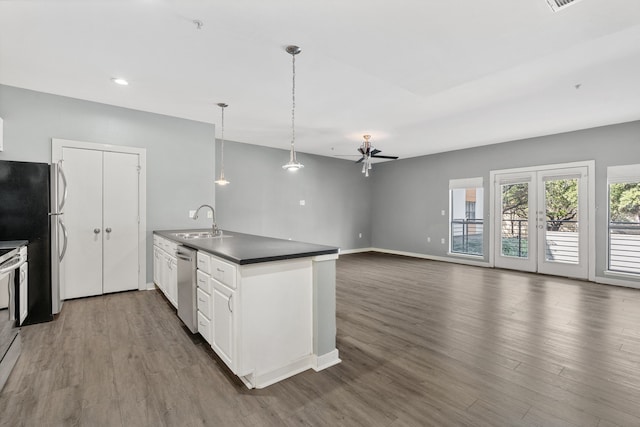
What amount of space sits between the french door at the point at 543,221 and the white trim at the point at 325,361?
5.40 metres

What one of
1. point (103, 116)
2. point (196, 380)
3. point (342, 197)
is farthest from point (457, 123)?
point (103, 116)

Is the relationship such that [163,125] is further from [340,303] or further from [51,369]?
[340,303]

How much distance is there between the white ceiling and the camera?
2.08 meters

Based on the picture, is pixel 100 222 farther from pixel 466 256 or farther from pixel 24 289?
pixel 466 256

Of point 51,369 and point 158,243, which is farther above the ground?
point 158,243

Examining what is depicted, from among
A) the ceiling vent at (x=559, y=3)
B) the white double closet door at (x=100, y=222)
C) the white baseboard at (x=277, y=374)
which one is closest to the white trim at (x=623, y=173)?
the ceiling vent at (x=559, y=3)

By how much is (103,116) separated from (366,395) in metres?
4.69

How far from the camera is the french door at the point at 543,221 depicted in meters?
5.41

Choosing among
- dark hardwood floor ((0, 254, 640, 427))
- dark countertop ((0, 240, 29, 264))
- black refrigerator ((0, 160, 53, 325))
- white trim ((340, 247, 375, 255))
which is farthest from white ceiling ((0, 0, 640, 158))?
white trim ((340, 247, 375, 255))

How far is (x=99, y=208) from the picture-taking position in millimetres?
4109

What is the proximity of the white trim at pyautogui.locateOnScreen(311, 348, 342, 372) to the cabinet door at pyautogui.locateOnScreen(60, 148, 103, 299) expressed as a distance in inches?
137

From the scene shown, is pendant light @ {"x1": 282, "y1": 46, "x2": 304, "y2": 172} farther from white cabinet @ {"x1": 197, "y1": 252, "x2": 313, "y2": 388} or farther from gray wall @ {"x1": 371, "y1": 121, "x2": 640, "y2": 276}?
gray wall @ {"x1": 371, "y1": 121, "x2": 640, "y2": 276}

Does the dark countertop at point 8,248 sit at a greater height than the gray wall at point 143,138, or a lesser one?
lesser

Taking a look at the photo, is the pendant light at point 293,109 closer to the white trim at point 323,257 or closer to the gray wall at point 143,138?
the white trim at point 323,257
